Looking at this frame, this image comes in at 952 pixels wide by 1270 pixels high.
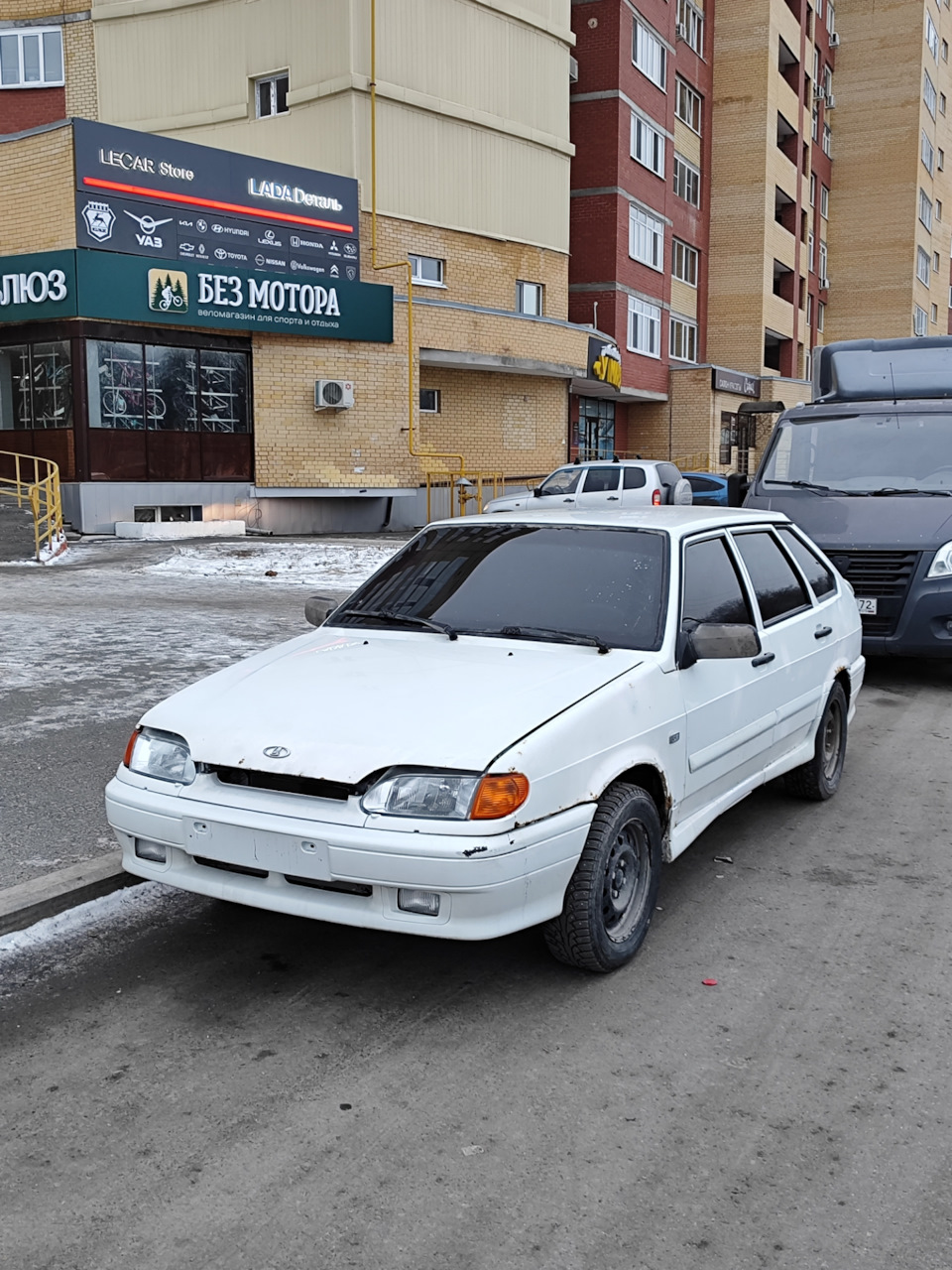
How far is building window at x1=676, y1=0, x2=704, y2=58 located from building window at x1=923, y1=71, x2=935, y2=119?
18.0 meters

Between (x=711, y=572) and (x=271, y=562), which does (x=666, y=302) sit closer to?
(x=271, y=562)

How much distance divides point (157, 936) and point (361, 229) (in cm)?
2218

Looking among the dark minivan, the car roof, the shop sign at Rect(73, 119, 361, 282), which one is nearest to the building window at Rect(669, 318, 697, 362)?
the shop sign at Rect(73, 119, 361, 282)

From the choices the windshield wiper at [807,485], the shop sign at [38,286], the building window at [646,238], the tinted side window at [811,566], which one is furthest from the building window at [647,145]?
the tinted side window at [811,566]

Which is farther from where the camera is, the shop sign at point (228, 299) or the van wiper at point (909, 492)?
the shop sign at point (228, 299)

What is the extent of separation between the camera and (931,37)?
5322 centimetres

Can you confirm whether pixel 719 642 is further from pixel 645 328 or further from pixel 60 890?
pixel 645 328

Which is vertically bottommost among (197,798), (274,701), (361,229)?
(197,798)

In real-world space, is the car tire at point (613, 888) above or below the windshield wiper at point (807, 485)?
below

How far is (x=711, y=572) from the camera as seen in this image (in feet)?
16.7

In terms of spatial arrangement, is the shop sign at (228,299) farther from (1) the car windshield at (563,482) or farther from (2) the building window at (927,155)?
(2) the building window at (927,155)

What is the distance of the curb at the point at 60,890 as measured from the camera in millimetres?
4238

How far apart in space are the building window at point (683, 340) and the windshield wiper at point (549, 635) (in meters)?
35.1

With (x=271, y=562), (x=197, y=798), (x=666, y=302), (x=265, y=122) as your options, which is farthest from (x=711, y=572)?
(x=666, y=302)
